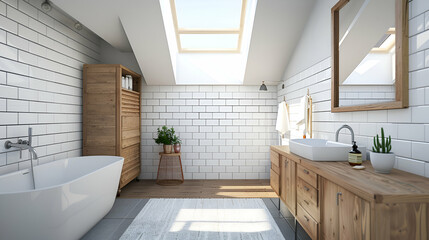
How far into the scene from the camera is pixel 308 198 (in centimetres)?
227

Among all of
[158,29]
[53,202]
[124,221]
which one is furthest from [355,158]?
[158,29]

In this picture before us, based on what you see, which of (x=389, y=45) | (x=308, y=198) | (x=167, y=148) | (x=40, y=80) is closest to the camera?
(x=389, y=45)

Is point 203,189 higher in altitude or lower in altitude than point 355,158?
lower

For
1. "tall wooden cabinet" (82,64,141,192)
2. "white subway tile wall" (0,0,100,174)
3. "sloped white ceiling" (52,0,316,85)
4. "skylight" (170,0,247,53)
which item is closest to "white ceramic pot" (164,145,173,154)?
"tall wooden cabinet" (82,64,141,192)

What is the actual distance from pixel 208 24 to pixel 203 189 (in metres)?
3.09

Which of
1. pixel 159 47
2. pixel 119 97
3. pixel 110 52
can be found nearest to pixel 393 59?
pixel 159 47

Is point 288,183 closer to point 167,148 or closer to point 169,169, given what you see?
point 167,148

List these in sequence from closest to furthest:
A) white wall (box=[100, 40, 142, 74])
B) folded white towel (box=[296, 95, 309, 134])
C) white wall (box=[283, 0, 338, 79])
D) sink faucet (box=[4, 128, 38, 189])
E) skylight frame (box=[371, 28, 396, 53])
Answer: skylight frame (box=[371, 28, 396, 53]), sink faucet (box=[4, 128, 38, 189]), white wall (box=[283, 0, 338, 79]), folded white towel (box=[296, 95, 309, 134]), white wall (box=[100, 40, 142, 74])

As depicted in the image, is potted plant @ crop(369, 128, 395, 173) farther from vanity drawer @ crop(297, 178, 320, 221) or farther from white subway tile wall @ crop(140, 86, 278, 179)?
white subway tile wall @ crop(140, 86, 278, 179)

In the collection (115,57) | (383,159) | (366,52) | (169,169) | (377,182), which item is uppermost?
(115,57)

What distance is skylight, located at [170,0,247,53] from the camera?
428 centimetres

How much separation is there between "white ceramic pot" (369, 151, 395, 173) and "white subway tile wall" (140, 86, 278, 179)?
357 cm

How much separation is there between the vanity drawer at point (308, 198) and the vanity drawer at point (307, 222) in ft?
0.15

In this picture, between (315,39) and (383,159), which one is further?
(315,39)
